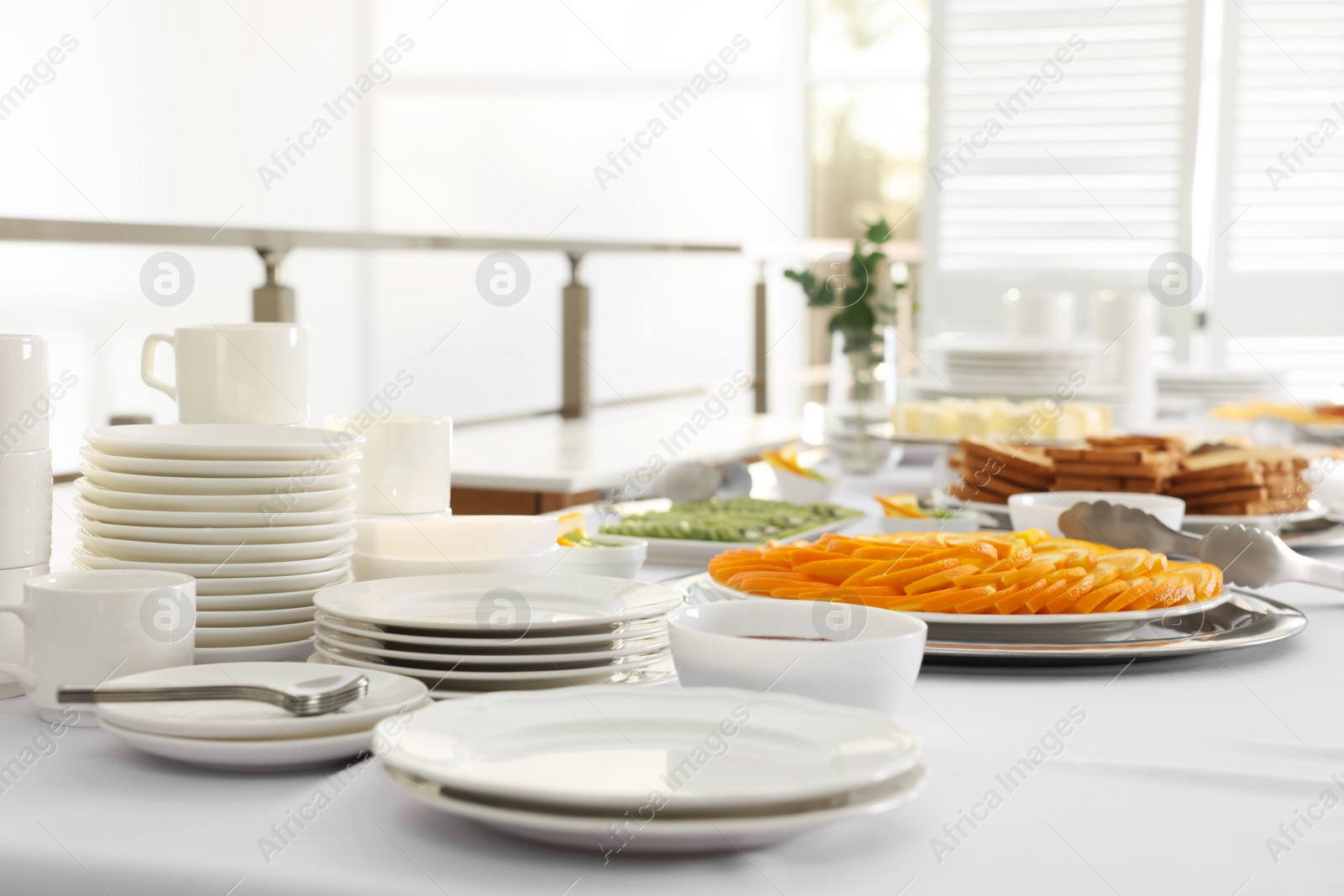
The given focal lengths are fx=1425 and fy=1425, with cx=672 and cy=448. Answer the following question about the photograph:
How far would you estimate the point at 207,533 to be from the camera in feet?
2.92

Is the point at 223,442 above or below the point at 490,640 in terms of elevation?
above

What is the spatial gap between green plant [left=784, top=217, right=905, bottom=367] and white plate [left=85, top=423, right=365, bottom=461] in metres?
1.13

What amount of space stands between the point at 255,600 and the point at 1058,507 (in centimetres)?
72

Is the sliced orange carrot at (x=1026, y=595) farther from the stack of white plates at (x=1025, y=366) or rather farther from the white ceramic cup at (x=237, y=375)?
the stack of white plates at (x=1025, y=366)

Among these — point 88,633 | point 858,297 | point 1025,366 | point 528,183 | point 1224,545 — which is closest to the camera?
point 88,633

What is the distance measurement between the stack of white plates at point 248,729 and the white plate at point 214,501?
6.7 inches

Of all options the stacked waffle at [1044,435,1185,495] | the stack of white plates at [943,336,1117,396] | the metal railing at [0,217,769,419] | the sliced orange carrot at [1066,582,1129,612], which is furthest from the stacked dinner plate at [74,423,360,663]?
the stack of white plates at [943,336,1117,396]

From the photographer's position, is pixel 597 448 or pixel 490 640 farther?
pixel 597 448

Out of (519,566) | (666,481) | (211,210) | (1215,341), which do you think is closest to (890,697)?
(519,566)

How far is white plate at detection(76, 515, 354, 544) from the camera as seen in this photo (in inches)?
35.1

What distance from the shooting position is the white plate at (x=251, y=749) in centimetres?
68

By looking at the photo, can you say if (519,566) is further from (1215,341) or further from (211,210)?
(211,210)

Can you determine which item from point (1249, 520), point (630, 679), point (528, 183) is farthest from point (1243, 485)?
point (528, 183)

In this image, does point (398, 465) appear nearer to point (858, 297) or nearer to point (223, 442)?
point (223, 442)
